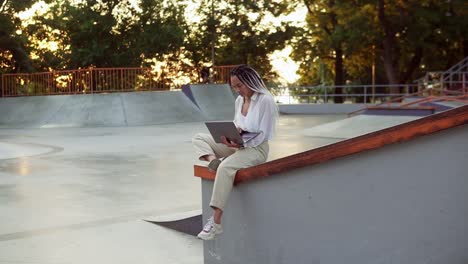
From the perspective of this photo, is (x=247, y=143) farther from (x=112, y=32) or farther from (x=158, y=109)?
(x=112, y=32)

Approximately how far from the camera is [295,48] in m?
47.0

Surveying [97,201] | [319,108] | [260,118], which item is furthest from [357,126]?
[319,108]

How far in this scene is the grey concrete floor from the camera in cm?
610

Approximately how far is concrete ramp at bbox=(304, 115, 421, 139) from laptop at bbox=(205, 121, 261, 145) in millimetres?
13181

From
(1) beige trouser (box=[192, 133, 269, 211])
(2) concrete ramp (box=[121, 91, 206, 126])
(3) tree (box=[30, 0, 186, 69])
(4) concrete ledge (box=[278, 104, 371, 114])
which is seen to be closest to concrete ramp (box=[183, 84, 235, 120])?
(2) concrete ramp (box=[121, 91, 206, 126])

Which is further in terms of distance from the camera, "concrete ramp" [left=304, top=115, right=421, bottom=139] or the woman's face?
"concrete ramp" [left=304, top=115, right=421, bottom=139]

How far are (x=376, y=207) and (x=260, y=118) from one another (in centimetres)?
127

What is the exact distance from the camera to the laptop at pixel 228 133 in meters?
4.87

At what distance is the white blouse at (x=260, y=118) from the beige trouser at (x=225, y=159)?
0.27 ft

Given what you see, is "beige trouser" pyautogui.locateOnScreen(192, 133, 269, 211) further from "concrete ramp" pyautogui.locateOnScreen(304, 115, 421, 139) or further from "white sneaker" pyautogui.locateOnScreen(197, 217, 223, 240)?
"concrete ramp" pyautogui.locateOnScreen(304, 115, 421, 139)

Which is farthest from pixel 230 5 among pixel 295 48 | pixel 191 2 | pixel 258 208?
pixel 258 208

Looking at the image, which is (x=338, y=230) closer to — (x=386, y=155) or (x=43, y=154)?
(x=386, y=155)

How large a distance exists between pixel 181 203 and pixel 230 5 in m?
38.4

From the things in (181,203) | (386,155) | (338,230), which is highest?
(386,155)
